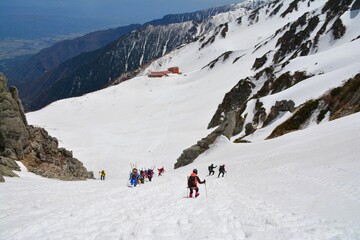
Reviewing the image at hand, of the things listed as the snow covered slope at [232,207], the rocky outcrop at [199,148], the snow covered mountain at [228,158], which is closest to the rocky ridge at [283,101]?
the rocky outcrop at [199,148]

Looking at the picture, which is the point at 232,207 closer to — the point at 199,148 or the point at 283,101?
the point at 199,148

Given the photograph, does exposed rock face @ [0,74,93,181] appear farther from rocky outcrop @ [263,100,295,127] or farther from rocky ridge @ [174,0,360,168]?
rocky outcrop @ [263,100,295,127]

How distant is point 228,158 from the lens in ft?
122

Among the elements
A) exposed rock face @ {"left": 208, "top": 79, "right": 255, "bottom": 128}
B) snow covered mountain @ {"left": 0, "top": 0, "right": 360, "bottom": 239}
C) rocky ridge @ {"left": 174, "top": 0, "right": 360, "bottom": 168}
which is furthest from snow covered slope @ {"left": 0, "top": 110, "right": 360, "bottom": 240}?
exposed rock face @ {"left": 208, "top": 79, "right": 255, "bottom": 128}

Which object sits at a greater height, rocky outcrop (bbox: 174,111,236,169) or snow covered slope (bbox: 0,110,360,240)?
rocky outcrop (bbox: 174,111,236,169)

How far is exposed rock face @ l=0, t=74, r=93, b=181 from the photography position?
39.0m

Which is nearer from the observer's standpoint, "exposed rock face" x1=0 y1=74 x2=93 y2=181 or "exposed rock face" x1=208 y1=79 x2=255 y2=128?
"exposed rock face" x1=0 y1=74 x2=93 y2=181

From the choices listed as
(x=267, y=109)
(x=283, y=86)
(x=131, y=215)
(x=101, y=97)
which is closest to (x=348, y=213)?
(x=131, y=215)

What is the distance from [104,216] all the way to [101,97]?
11030 cm

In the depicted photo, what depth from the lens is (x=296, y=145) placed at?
2862cm

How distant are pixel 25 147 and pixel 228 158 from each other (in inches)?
989

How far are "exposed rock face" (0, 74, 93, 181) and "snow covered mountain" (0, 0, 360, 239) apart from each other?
6136 mm

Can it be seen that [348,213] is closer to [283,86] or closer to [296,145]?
[296,145]

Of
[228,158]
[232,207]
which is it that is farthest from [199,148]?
[232,207]
